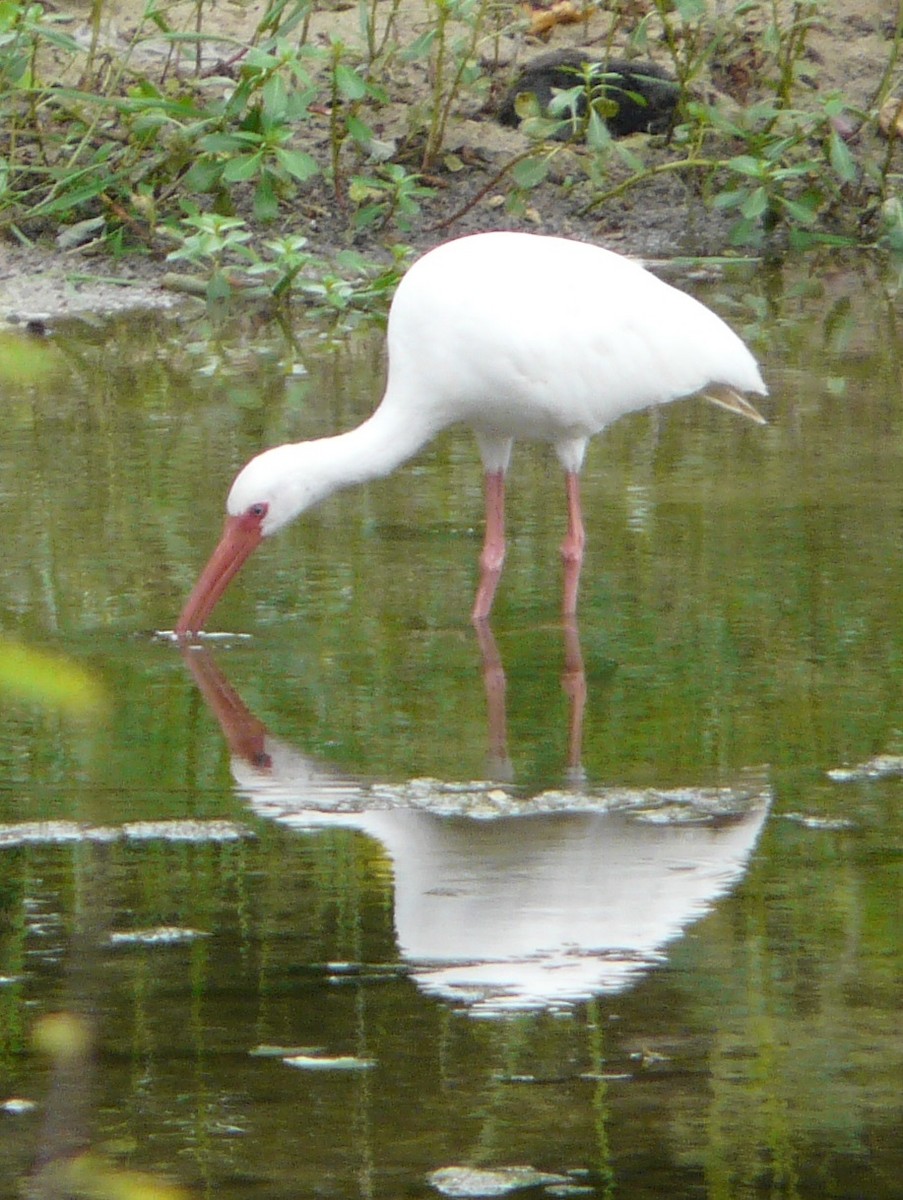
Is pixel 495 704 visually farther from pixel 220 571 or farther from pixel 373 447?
pixel 373 447

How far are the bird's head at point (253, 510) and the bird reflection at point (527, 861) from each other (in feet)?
2.70

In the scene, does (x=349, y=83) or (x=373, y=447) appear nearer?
(x=373, y=447)

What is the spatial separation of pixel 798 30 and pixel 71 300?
14.7 feet

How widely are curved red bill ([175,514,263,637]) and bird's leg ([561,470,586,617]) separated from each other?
82cm

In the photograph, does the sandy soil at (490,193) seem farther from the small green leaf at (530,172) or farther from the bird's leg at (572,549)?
the bird's leg at (572,549)

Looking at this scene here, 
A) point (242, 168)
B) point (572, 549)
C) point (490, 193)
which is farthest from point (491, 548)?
point (490, 193)

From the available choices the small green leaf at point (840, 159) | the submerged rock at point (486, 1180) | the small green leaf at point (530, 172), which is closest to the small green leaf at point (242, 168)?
the small green leaf at point (530, 172)

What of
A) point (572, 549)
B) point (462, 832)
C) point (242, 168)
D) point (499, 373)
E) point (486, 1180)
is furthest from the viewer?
point (242, 168)

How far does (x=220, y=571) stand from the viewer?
5629 mm

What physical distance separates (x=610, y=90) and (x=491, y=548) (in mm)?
7210

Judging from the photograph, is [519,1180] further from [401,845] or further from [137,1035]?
[401,845]

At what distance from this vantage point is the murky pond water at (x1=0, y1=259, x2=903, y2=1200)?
2.91m

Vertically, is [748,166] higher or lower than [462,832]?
higher

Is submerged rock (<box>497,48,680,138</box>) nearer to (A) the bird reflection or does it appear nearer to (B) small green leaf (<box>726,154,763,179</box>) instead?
(B) small green leaf (<box>726,154,763,179</box>)
